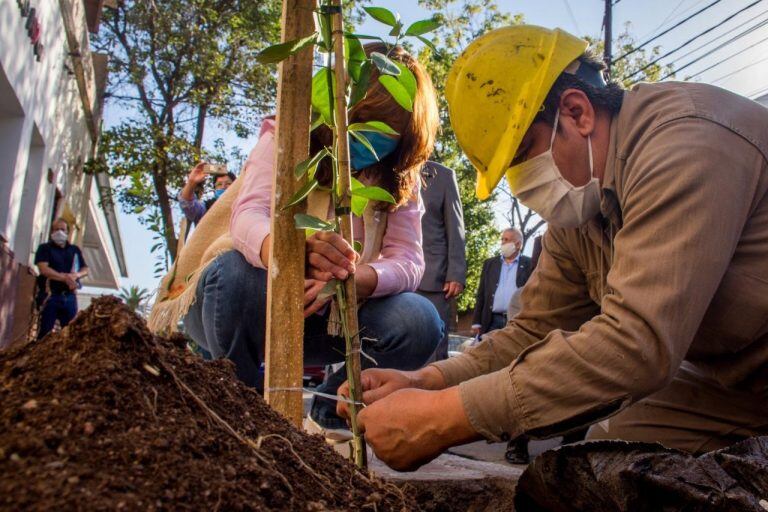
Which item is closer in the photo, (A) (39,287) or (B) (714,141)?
(B) (714,141)

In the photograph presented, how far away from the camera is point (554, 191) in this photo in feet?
6.25

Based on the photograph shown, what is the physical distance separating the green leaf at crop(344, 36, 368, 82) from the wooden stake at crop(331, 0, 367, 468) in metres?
0.03

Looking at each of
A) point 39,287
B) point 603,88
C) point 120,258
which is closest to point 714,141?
point 603,88

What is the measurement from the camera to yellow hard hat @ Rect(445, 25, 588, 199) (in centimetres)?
186

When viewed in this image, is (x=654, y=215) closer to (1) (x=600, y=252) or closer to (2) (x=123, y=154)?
(1) (x=600, y=252)

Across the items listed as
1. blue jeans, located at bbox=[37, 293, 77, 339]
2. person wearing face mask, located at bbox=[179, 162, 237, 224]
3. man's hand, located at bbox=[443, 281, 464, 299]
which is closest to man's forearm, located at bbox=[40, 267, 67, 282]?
blue jeans, located at bbox=[37, 293, 77, 339]

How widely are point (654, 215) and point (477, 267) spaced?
60.9ft

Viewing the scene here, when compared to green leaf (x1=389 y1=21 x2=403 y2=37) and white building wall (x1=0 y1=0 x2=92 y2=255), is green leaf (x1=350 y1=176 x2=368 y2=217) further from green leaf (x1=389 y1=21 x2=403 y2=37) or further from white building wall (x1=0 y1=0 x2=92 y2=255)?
white building wall (x1=0 y1=0 x2=92 y2=255)

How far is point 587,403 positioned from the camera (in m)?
1.47

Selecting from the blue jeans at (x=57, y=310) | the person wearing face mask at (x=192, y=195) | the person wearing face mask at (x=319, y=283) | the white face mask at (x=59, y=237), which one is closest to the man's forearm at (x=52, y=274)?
the blue jeans at (x=57, y=310)

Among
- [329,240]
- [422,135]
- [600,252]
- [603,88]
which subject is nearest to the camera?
[329,240]

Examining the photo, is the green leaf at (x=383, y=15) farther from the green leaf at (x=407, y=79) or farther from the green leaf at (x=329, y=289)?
the green leaf at (x=329, y=289)

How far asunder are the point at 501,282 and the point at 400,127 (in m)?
5.14

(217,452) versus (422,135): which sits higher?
(422,135)
